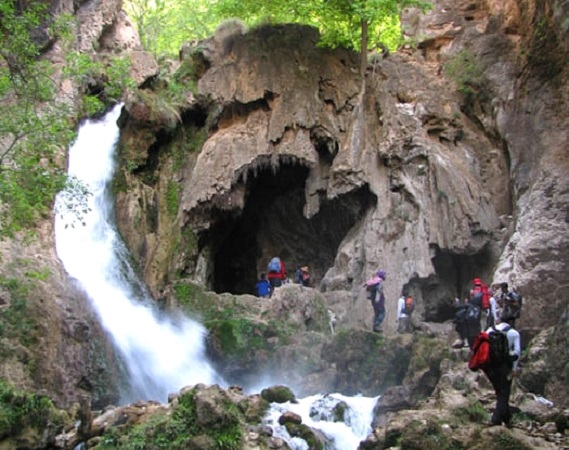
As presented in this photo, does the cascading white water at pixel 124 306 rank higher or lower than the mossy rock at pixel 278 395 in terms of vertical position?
higher

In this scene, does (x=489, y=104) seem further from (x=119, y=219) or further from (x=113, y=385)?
(x=113, y=385)

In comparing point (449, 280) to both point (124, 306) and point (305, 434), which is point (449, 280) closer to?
point (305, 434)

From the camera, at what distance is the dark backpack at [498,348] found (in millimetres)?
10242

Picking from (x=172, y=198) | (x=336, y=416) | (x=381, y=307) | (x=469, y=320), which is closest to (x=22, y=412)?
(x=336, y=416)

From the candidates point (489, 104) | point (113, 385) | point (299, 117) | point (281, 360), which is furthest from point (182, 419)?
point (489, 104)

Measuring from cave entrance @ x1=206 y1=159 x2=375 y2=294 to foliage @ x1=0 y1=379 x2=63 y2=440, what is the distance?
11.7 m

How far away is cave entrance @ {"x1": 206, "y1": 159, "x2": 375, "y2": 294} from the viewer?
25219 mm

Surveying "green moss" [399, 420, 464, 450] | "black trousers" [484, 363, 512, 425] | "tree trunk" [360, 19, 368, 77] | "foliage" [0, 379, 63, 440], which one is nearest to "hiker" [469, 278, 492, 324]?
"green moss" [399, 420, 464, 450]

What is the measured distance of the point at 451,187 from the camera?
2219 centimetres

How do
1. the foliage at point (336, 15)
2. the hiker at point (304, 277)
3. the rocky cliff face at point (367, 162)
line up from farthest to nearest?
the foliage at point (336, 15) → the hiker at point (304, 277) → the rocky cliff face at point (367, 162)

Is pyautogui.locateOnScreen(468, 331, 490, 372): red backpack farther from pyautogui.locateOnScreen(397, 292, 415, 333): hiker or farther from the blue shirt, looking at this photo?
the blue shirt

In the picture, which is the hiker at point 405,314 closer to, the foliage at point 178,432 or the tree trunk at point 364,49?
the foliage at point 178,432

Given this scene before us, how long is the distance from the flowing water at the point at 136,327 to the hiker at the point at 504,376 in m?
4.36

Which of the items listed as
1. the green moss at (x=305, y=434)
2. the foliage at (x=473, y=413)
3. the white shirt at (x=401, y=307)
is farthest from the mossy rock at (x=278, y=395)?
the white shirt at (x=401, y=307)
